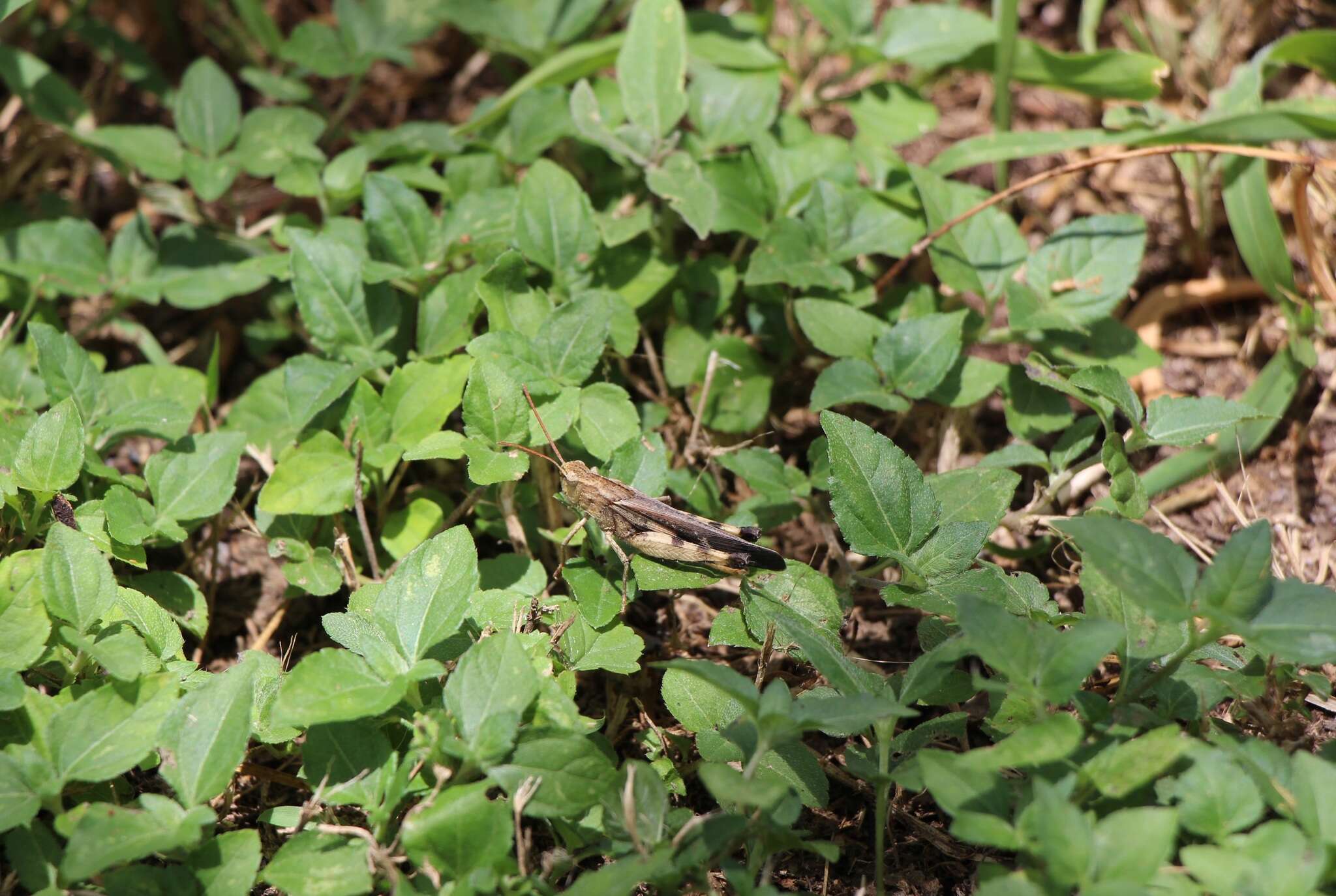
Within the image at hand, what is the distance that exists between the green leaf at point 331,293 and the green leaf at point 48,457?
1.67ft

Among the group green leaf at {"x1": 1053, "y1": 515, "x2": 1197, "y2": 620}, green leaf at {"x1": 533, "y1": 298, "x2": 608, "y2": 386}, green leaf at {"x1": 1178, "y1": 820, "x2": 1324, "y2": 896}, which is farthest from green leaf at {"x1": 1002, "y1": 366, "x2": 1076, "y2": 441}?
green leaf at {"x1": 1178, "y1": 820, "x2": 1324, "y2": 896}

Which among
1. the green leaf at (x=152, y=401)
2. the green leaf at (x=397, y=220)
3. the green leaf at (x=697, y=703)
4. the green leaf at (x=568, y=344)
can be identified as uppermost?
the green leaf at (x=397, y=220)

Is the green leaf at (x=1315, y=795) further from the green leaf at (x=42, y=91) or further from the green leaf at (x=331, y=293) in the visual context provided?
the green leaf at (x=42, y=91)

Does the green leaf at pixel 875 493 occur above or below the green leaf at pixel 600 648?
above

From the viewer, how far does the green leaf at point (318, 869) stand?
1.44 meters

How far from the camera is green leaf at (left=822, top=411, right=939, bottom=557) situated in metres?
1.73

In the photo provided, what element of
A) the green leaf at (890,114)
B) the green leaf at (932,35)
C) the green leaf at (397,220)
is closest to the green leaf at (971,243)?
the green leaf at (890,114)

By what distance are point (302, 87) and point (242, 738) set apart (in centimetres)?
191

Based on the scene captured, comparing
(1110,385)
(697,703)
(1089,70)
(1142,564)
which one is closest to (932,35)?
(1089,70)

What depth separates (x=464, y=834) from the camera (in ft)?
4.67

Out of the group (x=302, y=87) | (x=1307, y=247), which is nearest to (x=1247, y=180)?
(x=1307, y=247)

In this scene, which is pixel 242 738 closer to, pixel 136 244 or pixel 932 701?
pixel 932 701

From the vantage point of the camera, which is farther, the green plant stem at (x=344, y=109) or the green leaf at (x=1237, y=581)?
the green plant stem at (x=344, y=109)

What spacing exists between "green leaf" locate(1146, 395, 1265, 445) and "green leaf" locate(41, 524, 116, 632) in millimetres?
1764
